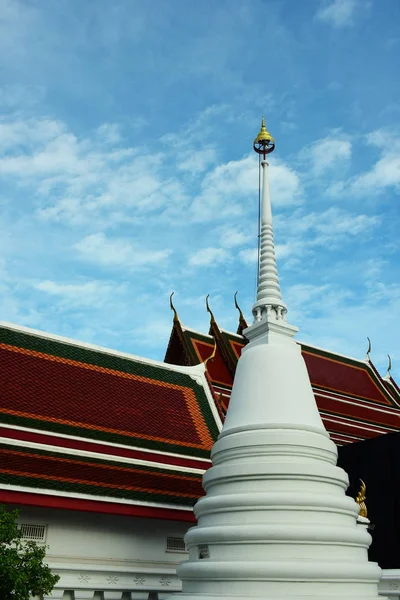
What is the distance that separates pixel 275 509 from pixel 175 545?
12.2 ft

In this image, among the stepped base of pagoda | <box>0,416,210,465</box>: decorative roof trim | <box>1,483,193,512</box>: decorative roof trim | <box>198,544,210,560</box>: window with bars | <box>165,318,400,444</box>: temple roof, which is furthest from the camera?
<box>165,318,400,444</box>: temple roof

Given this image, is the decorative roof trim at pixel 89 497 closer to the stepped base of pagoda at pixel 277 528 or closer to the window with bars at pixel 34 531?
the window with bars at pixel 34 531

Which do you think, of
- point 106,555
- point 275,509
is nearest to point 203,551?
point 275,509

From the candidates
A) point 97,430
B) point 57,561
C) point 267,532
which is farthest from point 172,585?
point 267,532

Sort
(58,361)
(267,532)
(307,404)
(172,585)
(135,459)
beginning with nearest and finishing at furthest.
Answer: (267,532)
(307,404)
(172,585)
(135,459)
(58,361)

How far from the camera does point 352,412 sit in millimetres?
19672

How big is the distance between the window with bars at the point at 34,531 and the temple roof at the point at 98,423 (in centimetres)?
78

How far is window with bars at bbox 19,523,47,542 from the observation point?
28.1 ft

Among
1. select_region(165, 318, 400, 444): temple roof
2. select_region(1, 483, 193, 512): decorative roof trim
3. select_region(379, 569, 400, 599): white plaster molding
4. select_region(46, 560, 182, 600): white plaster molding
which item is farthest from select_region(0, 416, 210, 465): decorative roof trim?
select_region(165, 318, 400, 444): temple roof

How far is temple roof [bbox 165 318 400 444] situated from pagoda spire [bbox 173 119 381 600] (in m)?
9.88

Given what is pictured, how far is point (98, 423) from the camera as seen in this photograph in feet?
33.4

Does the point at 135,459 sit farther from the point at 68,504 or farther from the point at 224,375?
the point at 224,375

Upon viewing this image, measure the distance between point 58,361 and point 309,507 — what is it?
610 cm

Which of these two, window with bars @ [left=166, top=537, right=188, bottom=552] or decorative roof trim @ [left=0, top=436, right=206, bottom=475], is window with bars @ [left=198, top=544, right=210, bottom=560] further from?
decorative roof trim @ [left=0, top=436, right=206, bottom=475]
